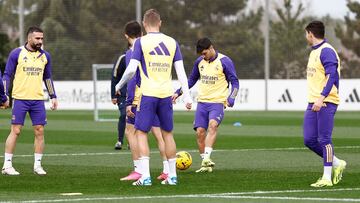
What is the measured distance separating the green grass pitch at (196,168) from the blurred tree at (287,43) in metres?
14.1

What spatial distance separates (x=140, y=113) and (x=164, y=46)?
34.4 inches

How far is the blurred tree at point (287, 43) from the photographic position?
140 feet

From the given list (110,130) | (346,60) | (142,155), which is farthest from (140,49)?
(346,60)

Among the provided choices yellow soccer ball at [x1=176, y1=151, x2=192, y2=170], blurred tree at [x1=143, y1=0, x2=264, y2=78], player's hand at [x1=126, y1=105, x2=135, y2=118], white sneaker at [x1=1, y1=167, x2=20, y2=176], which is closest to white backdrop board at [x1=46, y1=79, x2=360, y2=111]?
blurred tree at [x1=143, y1=0, x2=264, y2=78]

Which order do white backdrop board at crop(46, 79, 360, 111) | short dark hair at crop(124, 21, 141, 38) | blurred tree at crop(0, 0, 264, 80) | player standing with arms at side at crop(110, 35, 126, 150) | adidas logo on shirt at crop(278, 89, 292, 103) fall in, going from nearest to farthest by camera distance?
short dark hair at crop(124, 21, 141, 38) → player standing with arms at side at crop(110, 35, 126, 150) → white backdrop board at crop(46, 79, 360, 111) → adidas logo on shirt at crop(278, 89, 292, 103) → blurred tree at crop(0, 0, 264, 80)

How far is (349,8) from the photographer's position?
44.2 meters

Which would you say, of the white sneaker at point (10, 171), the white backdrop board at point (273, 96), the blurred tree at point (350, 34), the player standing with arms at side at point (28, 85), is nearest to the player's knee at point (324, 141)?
the player standing with arms at side at point (28, 85)

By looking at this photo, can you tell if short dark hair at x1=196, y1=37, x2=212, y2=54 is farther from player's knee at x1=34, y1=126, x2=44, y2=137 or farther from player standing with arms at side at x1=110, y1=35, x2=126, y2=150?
player standing with arms at side at x1=110, y1=35, x2=126, y2=150

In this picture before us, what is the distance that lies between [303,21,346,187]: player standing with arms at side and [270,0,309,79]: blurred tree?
2875 cm

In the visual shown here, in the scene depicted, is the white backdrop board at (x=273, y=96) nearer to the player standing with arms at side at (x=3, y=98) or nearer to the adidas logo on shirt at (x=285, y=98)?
the adidas logo on shirt at (x=285, y=98)

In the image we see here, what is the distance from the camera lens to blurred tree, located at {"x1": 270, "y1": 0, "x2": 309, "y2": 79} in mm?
42688

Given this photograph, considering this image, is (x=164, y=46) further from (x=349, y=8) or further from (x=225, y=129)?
(x=349, y=8)

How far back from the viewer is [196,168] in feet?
53.3

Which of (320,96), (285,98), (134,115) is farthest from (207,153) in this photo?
(285,98)
